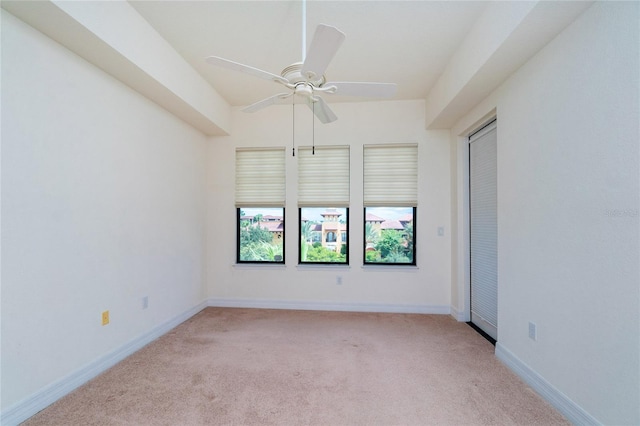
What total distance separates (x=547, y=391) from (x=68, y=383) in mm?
3419

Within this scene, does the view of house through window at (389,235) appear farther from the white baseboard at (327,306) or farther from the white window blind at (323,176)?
the white baseboard at (327,306)

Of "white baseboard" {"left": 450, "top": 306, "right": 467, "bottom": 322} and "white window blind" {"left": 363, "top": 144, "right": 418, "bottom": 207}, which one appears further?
"white window blind" {"left": 363, "top": 144, "right": 418, "bottom": 207}

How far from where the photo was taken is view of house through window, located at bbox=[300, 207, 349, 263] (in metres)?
4.14

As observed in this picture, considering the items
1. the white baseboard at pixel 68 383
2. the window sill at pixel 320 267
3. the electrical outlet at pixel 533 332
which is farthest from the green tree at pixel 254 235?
the electrical outlet at pixel 533 332

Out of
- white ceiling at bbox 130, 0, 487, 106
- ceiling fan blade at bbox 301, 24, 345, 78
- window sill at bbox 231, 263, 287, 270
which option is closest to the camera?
ceiling fan blade at bbox 301, 24, 345, 78

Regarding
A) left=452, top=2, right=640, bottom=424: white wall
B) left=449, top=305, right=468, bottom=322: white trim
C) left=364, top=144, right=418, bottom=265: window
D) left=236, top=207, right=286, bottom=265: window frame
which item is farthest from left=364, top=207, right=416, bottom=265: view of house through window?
left=452, top=2, right=640, bottom=424: white wall

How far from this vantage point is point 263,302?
4145 millimetres

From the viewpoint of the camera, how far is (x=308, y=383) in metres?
2.23

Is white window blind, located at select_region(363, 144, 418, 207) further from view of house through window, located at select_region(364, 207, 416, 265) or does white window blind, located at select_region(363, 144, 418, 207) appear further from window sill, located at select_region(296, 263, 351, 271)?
window sill, located at select_region(296, 263, 351, 271)

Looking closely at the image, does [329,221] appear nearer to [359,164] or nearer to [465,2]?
[359,164]

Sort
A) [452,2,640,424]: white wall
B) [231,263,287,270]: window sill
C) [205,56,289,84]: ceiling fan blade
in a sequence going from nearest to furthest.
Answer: [452,2,640,424]: white wall
[205,56,289,84]: ceiling fan blade
[231,263,287,270]: window sill

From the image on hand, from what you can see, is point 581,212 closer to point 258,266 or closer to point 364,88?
point 364,88

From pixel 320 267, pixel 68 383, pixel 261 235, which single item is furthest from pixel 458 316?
pixel 68 383

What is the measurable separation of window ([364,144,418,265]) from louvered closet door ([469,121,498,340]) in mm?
759
